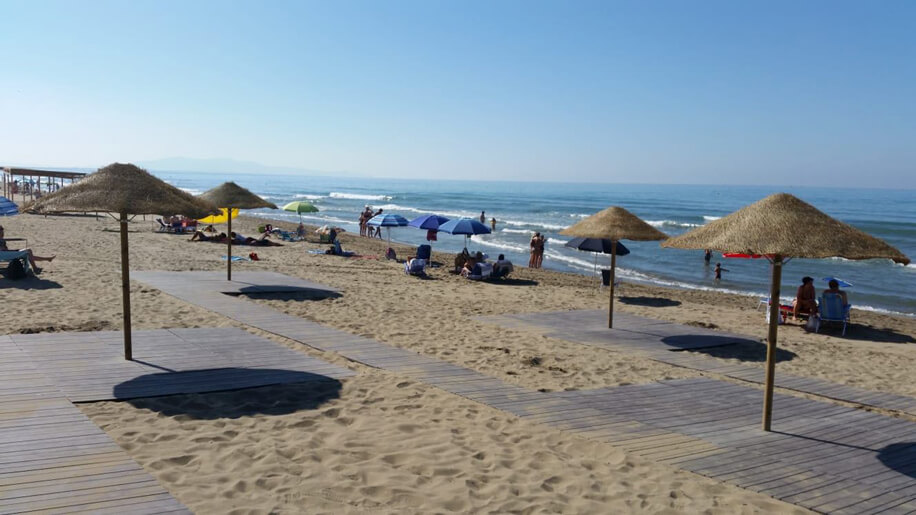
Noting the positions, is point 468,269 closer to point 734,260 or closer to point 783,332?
point 783,332

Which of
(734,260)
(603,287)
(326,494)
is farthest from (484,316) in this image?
(734,260)

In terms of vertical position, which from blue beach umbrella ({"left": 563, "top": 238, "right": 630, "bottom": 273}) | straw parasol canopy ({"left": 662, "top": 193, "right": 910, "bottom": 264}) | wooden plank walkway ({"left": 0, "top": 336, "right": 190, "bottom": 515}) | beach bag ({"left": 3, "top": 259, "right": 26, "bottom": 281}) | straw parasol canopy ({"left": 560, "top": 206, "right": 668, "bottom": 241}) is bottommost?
wooden plank walkway ({"left": 0, "top": 336, "right": 190, "bottom": 515})

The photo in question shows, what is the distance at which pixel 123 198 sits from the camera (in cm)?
695

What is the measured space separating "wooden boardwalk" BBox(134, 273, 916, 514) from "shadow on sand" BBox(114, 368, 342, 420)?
1132 mm

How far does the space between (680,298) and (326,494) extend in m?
14.5

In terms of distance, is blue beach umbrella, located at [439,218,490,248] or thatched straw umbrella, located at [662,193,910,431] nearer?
thatched straw umbrella, located at [662,193,910,431]

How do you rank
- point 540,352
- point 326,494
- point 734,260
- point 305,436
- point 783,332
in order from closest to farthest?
point 326,494, point 305,436, point 540,352, point 783,332, point 734,260

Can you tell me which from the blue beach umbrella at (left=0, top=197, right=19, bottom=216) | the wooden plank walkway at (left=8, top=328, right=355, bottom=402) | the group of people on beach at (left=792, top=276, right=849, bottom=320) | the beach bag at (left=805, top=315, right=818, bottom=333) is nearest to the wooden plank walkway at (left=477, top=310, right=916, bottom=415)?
the beach bag at (left=805, top=315, right=818, bottom=333)

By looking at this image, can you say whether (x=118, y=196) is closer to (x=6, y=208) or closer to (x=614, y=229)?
(x=614, y=229)

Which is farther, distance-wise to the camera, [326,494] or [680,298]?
[680,298]

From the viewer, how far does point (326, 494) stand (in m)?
4.45

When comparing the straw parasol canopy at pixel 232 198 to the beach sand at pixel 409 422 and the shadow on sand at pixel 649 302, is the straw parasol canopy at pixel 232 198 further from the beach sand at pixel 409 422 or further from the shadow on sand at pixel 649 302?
the shadow on sand at pixel 649 302

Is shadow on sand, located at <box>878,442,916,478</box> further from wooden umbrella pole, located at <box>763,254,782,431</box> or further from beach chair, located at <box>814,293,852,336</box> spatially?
beach chair, located at <box>814,293,852,336</box>

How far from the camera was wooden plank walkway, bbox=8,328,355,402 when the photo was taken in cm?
642
